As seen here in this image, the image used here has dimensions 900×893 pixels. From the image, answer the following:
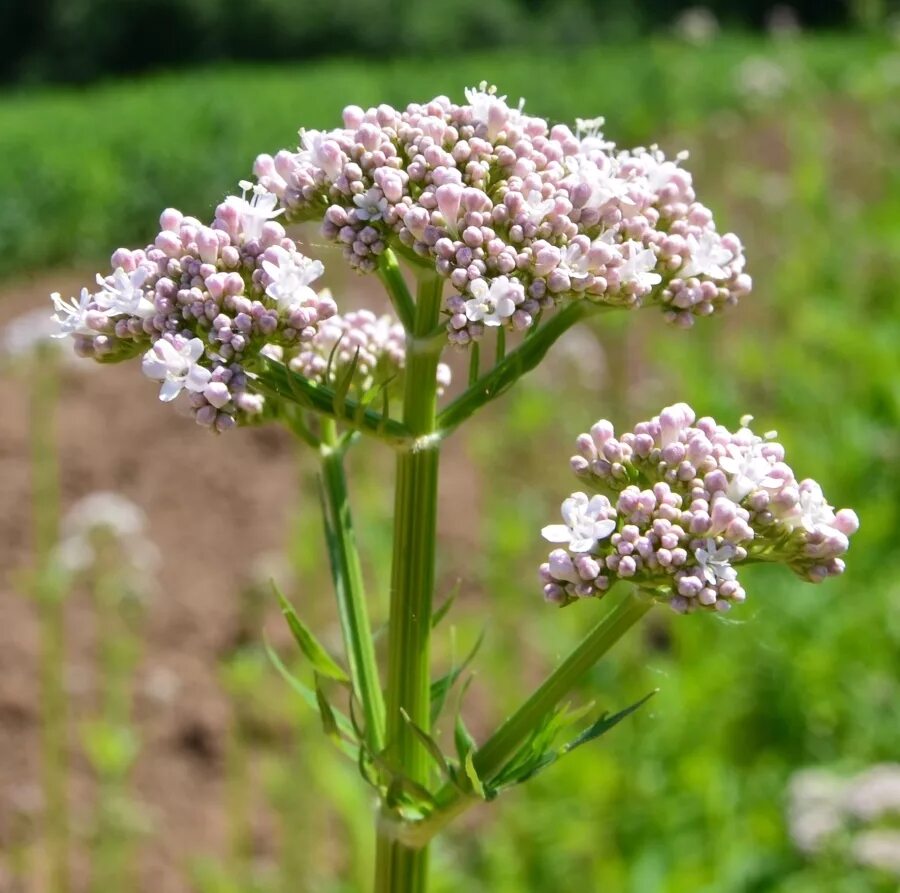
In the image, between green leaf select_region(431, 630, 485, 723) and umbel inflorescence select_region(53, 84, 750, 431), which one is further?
green leaf select_region(431, 630, 485, 723)

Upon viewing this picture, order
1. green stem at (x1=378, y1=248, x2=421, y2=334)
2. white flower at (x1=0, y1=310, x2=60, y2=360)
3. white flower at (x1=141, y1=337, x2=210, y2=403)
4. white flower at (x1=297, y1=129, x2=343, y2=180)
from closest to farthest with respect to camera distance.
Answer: white flower at (x1=141, y1=337, x2=210, y2=403)
white flower at (x1=297, y1=129, x2=343, y2=180)
green stem at (x1=378, y1=248, x2=421, y2=334)
white flower at (x1=0, y1=310, x2=60, y2=360)

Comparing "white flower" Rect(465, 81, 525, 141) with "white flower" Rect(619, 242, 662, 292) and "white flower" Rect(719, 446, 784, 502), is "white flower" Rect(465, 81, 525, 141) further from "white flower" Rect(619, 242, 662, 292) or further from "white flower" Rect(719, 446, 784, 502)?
"white flower" Rect(719, 446, 784, 502)

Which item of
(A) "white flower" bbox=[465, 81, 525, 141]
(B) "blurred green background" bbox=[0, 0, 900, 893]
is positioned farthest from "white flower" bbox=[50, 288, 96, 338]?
(B) "blurred green background" bbox=[0, 0, 900, 893]

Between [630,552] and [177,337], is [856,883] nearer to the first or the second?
[630,552]

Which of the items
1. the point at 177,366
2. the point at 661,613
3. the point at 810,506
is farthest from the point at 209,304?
the point at 661,613

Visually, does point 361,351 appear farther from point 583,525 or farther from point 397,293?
point 583,525

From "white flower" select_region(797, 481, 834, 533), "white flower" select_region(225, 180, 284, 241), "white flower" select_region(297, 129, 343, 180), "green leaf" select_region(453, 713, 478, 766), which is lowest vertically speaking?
"green leaf" select_region(453, 713, 478, 766)

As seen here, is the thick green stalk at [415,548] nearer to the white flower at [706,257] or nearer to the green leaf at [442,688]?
the green leaf at [442,688]

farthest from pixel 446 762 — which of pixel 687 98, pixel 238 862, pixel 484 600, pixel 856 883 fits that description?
pixel 687 98
